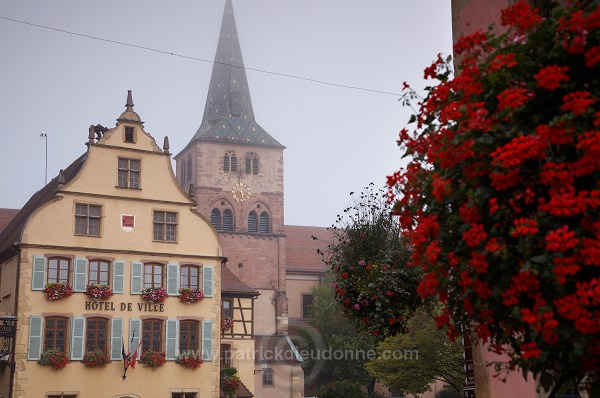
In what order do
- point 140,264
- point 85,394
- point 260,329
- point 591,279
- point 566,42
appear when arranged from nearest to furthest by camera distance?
point 591,279 < point 566,42 < point 85,394 < point 140,264 < point 260,329

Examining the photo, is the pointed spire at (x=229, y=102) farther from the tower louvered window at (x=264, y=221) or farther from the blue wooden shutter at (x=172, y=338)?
the blue wooden shutter at (x=172, y=338)

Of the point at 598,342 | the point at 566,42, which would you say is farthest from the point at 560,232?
the point at 566,42

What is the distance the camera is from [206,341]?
32.1 metres

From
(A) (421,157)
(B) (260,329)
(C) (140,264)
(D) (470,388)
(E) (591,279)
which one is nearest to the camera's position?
(E) (591,279)

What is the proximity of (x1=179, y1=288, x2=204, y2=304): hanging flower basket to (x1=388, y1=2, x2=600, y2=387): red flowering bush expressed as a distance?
26.8 meters

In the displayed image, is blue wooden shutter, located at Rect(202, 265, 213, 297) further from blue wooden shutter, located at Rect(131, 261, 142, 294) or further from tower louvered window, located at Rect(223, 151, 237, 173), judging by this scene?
tower louvered window, located at Rect(223, 151, 237, 173)

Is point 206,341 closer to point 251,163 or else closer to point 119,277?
point 119,277

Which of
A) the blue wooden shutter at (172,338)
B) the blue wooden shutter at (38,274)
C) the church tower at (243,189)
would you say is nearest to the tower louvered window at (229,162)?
the church tower at (243,189)

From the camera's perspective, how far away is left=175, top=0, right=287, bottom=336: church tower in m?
57.9

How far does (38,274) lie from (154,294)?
4317 millimetres

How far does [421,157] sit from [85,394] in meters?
25.8

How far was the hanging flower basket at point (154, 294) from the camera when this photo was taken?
31016mm

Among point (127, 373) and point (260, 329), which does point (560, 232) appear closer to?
point (127, 373)

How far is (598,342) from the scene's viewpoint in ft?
15.2
